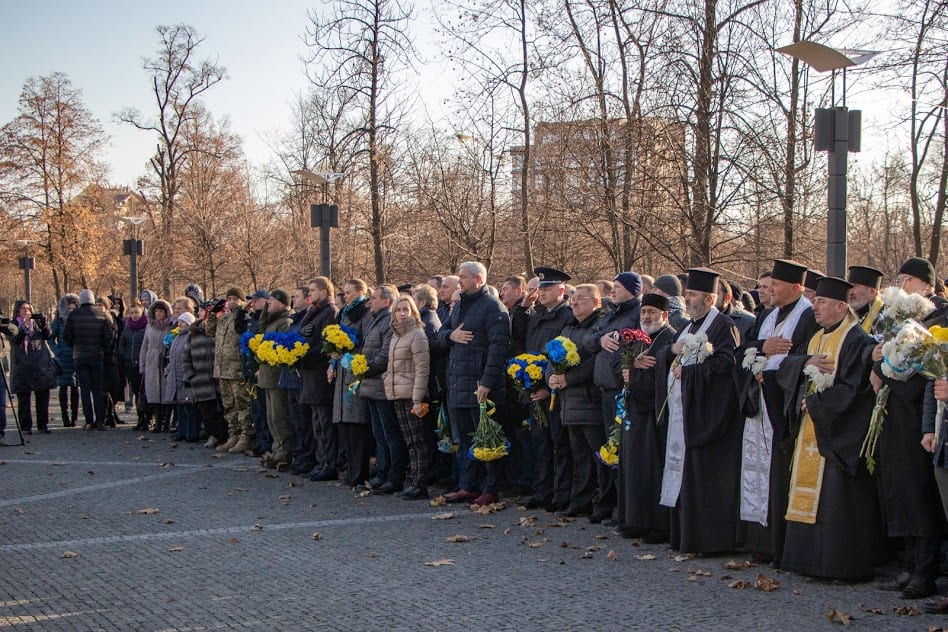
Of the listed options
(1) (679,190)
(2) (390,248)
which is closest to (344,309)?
A: (1) (679,190)

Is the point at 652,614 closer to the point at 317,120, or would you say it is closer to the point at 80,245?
the point at 317,120

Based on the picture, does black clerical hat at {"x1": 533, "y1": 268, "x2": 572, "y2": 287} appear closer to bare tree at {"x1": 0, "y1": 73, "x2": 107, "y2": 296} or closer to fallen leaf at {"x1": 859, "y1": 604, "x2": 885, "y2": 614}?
fallen leaf at {"x1": 859, "y1": 604, "x2": 885, "y2": 614}

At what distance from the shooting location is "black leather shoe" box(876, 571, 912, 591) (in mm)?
6832

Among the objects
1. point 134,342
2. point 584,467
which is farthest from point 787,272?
point 134,342

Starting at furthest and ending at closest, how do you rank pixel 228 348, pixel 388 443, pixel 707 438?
1. pixel 228 348
2. pixel 388 443
3. pixel 707 438

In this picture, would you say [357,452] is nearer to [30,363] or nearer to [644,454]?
[644,454]

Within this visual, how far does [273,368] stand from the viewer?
1298 cm

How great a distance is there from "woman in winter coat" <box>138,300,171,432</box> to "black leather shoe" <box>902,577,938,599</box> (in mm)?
12752

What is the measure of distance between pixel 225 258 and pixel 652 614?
32968mm

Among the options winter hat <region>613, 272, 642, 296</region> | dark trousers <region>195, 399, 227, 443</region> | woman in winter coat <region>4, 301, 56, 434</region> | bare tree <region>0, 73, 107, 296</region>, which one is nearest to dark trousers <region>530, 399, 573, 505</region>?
winter hat <region>613, 272, 642, 296</region>

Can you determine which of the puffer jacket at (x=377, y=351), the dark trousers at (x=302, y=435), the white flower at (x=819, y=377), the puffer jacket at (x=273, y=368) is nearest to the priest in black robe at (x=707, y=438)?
the white flower at (x=819, y=377)

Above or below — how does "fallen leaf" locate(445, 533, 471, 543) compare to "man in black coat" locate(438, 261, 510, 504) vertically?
below

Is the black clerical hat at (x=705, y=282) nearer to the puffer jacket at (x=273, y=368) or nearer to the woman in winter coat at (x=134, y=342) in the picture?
the puffer jacket at (x=273, y=368)

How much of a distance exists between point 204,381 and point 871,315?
10.2 m
